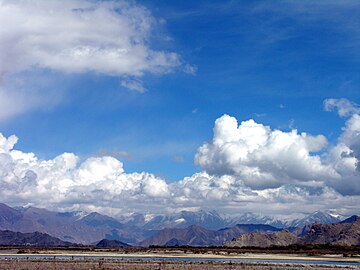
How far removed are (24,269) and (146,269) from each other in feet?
90.9

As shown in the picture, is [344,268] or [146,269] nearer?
[146,269]

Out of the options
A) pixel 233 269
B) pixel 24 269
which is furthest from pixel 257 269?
pixel 24 269

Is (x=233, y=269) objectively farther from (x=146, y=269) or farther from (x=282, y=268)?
(x=146, y=269)

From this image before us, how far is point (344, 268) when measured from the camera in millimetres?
129000

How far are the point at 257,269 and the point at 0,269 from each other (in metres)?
59.4

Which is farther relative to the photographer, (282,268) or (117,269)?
(282,268)

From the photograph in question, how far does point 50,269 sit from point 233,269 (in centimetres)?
4280

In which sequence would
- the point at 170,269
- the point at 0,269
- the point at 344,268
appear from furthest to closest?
1. the point at 344,268
2. the point at 170,269
3. the point at 0,269

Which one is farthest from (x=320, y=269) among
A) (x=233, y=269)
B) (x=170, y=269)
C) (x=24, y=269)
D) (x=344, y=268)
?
(x=24, y=269)

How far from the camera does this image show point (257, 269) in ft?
401

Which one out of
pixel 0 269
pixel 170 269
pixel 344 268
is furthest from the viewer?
pixel 344 268

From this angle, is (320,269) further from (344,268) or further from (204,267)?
(204,267)

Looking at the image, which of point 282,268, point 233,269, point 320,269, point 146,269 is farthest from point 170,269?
point 320,269

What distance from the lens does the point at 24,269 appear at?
11500 centimetres
